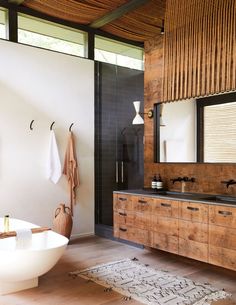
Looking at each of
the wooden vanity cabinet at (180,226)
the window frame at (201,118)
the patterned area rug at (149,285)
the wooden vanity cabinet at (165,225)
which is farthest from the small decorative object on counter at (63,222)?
the window frame at (201,118)

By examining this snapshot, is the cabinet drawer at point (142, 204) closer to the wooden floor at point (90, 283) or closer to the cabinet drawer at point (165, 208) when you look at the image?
the cabinet drawer at point (165, 208)

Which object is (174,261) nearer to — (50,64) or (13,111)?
(13,111)

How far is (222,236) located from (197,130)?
4.29ft

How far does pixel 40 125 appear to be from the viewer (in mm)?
4727

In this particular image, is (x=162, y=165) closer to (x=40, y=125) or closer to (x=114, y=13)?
(x=40, y=125)

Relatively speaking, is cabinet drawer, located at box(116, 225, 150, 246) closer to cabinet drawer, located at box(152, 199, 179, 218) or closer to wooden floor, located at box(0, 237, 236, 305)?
wooden floor, located at box(0, 237, 236, 305)

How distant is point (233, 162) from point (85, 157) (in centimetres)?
238

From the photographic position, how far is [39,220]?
15.4 ft

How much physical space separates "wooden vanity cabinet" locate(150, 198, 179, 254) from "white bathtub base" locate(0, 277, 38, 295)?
1.38m

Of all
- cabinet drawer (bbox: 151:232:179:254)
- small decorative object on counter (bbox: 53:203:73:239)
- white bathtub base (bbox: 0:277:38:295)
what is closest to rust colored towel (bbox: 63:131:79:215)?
small decorative object on counter (bbox: 53:203:73:239)

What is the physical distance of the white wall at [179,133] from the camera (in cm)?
398

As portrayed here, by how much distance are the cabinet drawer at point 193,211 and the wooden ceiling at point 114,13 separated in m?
2.52

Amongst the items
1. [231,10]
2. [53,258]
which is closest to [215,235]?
[53,258]

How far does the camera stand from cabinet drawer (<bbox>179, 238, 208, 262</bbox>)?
10.7ft
